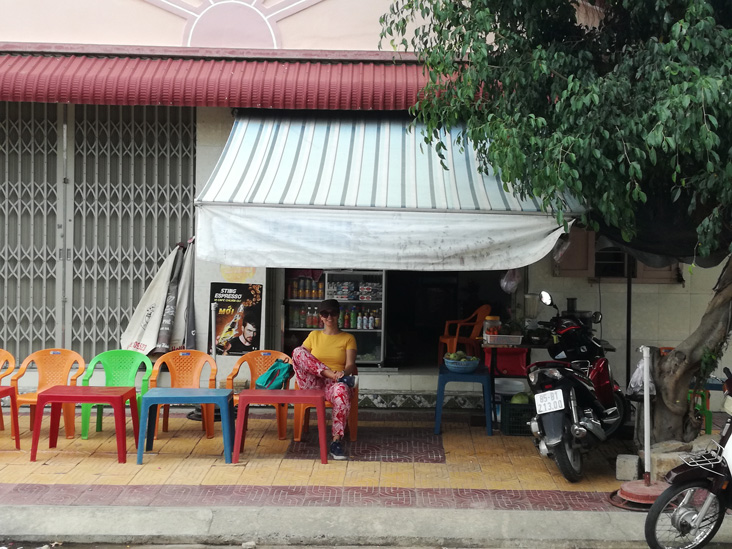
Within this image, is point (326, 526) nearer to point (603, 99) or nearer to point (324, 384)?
point (324, 384)

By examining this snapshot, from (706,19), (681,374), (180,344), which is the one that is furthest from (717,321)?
(180,344)

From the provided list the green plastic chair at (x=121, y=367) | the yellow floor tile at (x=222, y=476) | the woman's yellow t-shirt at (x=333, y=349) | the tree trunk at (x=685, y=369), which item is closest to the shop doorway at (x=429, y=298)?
the woman's yellow t-shirt at (x=333, y=349)

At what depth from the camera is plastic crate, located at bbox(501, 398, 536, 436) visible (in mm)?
8102

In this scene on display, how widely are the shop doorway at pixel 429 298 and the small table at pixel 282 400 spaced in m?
6.02

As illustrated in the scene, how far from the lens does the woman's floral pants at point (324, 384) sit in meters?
7.21

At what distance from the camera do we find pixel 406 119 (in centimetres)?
826

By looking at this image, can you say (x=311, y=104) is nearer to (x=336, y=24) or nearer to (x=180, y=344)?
(x=336, y=24)

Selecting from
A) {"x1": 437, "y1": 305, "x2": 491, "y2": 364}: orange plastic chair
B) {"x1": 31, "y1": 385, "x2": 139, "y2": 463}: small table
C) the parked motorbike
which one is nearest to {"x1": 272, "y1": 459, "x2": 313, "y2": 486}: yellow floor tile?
{"x1": 31, "y1": 385, "x2": 139, "y2": 463}: small table

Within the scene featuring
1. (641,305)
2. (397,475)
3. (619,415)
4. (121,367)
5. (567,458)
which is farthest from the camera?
(641,305)

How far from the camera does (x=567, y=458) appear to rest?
6434 mm

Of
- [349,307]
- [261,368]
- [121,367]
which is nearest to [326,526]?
[261,368]

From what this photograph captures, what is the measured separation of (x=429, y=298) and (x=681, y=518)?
10.2 metres

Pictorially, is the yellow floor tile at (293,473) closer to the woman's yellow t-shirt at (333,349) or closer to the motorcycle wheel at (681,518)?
the woman's yellow t-shirt at (333,349)

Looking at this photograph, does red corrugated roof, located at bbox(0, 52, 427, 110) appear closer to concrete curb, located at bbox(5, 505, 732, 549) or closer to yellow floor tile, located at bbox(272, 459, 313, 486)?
yellow floor tile, located at bbox(272, 459, 313, 486)
